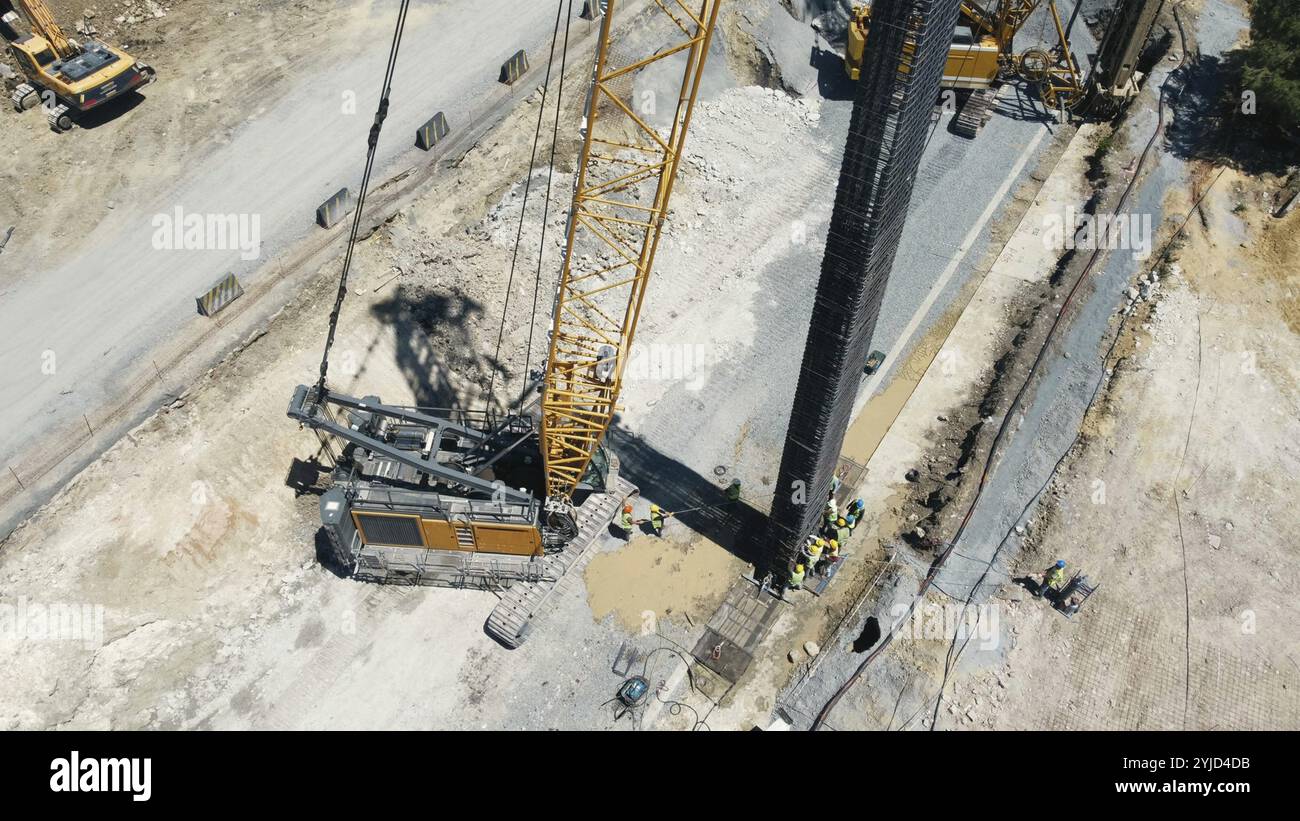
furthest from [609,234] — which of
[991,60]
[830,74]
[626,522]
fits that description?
[991,60]

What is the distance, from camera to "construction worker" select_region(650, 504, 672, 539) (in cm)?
3297

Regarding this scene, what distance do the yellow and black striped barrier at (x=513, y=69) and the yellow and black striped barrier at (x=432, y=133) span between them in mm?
3756

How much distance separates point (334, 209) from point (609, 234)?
1504 centimetres

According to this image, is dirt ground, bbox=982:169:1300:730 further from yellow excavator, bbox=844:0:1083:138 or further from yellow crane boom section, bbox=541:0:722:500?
yellow crane boom section, bbox=541:0:722:500

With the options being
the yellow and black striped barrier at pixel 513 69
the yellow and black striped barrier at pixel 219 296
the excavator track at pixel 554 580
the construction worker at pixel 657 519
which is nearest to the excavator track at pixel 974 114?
the yellow and black striped barrier at pixel 513 69

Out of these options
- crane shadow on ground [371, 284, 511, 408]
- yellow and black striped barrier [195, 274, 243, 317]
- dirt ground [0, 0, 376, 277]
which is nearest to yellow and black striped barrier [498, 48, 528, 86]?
dirt ground [0, 0, 376, 277]

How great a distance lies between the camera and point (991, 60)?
4584 cm

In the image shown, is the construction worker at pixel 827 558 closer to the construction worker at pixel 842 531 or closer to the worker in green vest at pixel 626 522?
the construction worker at pixel 842 531

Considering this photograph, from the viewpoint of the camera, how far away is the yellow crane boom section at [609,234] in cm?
2464

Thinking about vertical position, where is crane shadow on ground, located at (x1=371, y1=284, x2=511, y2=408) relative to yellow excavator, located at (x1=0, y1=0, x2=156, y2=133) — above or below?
below

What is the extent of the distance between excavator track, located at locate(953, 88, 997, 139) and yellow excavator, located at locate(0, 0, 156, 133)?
35.9 meters

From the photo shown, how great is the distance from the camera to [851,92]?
48.5m

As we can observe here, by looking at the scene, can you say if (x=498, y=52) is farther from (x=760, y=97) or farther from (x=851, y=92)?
(x=851, y=92)

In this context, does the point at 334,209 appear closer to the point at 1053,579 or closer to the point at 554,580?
the point at 554,580
